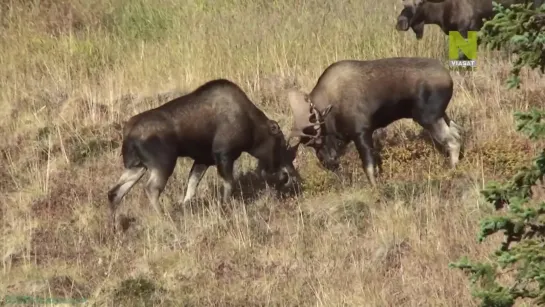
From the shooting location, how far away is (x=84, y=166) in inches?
592

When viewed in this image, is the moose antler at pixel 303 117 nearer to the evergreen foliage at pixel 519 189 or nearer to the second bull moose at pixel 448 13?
the second bull moose at pixel 448 13

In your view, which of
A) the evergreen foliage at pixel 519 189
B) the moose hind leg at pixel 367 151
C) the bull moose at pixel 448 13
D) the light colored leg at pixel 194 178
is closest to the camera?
the evergreen foliage at pixel 519 189

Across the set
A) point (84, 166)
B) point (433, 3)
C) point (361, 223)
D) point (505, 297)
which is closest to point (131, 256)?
point (361, 223)

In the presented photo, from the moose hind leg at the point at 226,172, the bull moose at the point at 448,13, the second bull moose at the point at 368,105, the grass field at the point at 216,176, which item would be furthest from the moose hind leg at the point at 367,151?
the bull moose at the point at 448,13

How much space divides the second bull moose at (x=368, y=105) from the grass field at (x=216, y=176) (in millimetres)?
331

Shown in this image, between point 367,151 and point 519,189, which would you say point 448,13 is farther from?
point 519,189

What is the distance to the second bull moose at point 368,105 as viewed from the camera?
1364 cm

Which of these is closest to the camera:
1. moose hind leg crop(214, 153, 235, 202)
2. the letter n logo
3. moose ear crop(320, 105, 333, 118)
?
moose hind leg crop(214, 153, 235, 202)

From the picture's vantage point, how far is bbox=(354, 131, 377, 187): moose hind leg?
44.7 feet

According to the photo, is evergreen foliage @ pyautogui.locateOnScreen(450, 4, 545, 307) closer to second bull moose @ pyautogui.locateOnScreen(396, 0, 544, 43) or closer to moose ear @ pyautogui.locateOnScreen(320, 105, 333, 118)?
moose ear @ pyautogui.locateOnScreen(320, 105, 333, 118)

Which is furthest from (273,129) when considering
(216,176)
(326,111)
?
(216,176)

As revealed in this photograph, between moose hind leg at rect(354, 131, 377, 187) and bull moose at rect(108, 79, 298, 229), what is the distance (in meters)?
0.86

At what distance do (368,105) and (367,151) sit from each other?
0.58 metres

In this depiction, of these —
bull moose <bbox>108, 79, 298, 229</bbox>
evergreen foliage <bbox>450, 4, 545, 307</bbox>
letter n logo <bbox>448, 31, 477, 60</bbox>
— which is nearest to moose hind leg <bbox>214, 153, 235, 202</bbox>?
bull moose <bbox>108, 79, 298, 229</bbox>
